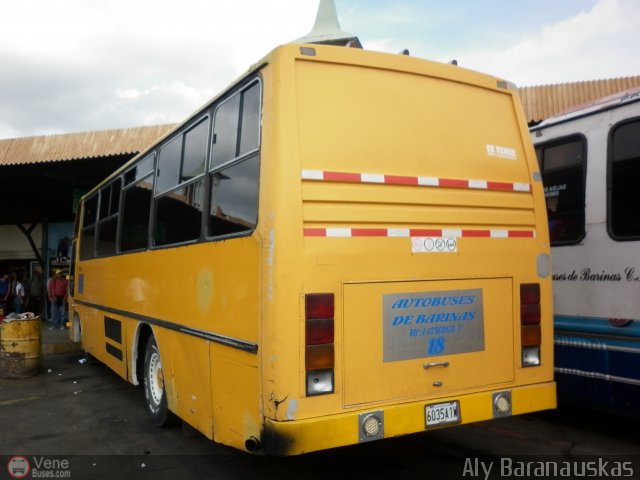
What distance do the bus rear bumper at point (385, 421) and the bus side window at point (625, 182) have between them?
1695 mm

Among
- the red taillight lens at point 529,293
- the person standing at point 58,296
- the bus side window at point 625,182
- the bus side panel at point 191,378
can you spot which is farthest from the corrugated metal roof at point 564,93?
the person standing at point 58,296

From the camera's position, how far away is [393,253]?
12.1 ft

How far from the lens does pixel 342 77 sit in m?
3.77

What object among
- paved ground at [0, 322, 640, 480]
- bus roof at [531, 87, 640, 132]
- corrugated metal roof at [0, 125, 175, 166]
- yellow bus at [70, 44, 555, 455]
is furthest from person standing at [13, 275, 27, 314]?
bus roof at [531, 87, 640, 132]

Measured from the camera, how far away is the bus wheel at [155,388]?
219 inches

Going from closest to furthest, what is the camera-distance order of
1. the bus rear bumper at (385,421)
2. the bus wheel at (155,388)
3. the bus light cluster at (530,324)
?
the bus rear bumper at (385,421) < the bus light cluster at (530,324) < the bus wheel at (155,388)

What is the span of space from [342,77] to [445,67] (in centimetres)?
96

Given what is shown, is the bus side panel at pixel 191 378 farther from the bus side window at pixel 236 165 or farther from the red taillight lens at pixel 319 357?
the red taillight lens at pixel 319 357

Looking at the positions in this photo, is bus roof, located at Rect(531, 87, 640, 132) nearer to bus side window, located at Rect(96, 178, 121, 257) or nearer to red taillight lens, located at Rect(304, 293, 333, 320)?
red taillight lens, located at Rect(304, 293, 333, 320)

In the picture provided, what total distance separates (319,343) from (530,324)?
1804 millimetres

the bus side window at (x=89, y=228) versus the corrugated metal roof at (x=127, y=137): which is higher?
the corrugated metal roof at (x=127, y=137)

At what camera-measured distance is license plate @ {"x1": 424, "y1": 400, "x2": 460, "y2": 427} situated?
3633mm
